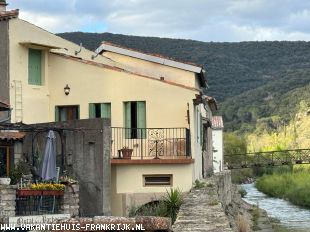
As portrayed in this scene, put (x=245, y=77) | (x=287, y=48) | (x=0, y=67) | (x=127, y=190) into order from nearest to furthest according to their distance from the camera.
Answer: (x=127, y=190)
(x=0, y=67)
(x=245, y=77)
(x=287, y=48)

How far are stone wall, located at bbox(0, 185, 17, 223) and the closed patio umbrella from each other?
4.90ft

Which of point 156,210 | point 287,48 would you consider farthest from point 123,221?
point 287,48

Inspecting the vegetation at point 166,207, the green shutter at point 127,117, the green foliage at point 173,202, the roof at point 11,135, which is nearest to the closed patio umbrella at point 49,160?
the roof at point 11,135

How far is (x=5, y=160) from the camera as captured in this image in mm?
21812

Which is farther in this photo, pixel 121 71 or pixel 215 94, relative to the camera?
pixel 215 94

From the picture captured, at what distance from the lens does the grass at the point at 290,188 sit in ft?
195

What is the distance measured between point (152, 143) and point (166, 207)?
3909 mm

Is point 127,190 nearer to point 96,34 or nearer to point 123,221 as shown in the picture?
point 123,221

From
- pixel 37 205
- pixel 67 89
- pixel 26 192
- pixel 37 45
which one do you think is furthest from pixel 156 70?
pixel 26 192

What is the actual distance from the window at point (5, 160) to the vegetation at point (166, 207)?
3.93 meters

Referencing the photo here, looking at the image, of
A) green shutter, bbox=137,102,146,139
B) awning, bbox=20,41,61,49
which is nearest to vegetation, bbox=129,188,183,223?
green shutter, bbox=137,102,146,139

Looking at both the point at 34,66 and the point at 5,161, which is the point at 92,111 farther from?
the point at 5,161

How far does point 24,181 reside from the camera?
20391mm

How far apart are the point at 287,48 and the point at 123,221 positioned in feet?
508
